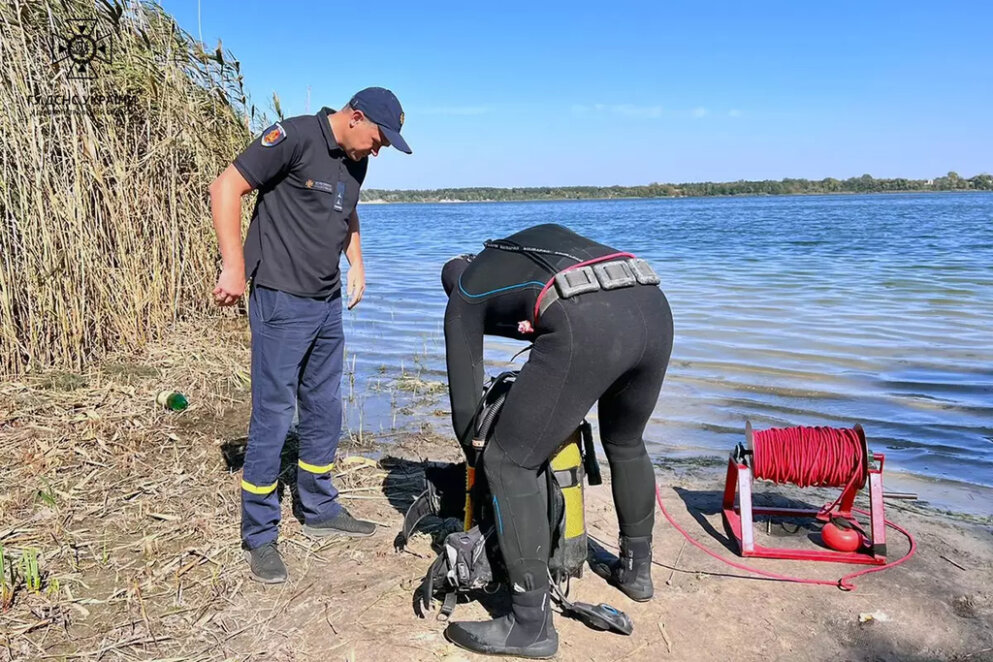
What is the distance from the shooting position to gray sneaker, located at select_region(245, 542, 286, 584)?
375 centimetres

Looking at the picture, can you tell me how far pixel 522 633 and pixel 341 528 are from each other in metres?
1.54

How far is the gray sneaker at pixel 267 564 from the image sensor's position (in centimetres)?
375

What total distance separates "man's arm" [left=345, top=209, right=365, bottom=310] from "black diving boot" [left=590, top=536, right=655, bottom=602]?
198 centimetres

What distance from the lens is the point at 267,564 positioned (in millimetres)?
3803

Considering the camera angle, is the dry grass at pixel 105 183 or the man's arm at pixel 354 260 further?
the dry grass at pixel 105 183

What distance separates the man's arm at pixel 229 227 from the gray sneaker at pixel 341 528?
144 centimetres

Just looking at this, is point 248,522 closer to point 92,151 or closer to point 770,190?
point 92,151

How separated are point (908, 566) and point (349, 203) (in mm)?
3455

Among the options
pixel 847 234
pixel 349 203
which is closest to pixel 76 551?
pixel 349 203

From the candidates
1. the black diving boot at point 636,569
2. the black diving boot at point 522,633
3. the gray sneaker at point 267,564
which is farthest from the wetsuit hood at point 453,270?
the gray sneaker at point 267,564

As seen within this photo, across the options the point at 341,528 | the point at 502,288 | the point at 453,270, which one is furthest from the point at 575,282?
the point at 341,528

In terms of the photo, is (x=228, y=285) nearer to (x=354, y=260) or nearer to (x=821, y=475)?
(x=354, y=260)

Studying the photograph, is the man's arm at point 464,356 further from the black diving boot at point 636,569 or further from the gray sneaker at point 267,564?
the gray sneaker at point 267,564

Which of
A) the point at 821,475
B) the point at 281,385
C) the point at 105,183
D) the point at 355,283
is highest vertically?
the point at 105,183
